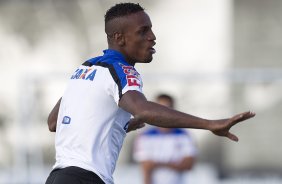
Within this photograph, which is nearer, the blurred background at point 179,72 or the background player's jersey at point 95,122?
the background player's jersey at point 95,122

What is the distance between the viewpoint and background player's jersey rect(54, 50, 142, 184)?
4.84 meters

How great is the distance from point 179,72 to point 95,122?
9912mm

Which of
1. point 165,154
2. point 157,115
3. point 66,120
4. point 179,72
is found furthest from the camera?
point 179,72

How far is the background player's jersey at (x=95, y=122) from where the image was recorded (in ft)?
15.9

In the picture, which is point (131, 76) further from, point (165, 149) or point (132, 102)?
point (165, 149)

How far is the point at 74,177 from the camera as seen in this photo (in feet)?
15.7

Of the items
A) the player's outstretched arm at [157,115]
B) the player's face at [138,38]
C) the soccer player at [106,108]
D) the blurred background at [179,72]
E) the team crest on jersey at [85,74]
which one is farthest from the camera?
the blurred background at [179,72]

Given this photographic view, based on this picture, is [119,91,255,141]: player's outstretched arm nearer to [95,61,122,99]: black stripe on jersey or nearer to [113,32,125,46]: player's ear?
[95,61,122,99]: black stripe on jersey

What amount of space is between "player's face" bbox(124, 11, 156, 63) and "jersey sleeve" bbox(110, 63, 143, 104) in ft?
0.87

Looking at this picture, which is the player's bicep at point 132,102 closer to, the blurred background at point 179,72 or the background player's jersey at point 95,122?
the background player's jersey at point 95,122

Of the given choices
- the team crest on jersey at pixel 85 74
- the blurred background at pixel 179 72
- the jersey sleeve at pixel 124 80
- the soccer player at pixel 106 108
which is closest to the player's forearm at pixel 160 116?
the soccer player at pixel 106 108

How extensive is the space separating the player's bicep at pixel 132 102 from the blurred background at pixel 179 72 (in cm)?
753

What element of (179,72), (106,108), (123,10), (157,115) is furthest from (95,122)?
(179,72)

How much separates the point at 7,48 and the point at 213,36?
136 inches
